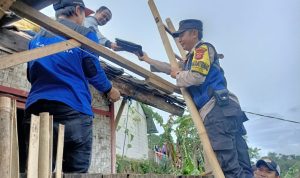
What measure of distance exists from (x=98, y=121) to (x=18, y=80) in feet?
4.81

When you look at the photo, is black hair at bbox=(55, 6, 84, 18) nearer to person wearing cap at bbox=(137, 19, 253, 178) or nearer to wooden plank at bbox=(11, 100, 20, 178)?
person wearing cap at bbox=(137, 19, 253, 178)

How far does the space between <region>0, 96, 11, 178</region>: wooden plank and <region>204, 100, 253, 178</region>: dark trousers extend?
1795mm

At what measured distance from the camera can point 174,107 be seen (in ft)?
18.2

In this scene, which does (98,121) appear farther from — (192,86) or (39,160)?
(39,160)

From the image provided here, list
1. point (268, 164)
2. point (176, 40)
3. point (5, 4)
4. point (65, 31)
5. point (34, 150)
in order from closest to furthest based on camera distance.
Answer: point (34, 150)
point (5, 4)
point (65, 31)
point (176, 40)
point (268, 164)

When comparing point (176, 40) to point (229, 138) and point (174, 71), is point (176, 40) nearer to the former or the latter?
point (174, 71)

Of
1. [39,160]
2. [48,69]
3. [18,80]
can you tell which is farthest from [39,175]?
[18,80]

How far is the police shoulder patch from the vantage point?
2.94 m

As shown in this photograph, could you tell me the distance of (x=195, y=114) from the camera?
294 cm

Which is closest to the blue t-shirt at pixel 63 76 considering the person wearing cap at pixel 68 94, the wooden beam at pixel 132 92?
the person wearing cap at pixel 68 94

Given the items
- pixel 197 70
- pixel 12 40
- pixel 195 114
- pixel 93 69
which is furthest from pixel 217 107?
pixel 12 40

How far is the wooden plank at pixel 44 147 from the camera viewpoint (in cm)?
161

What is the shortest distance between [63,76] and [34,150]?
1085 millimetres

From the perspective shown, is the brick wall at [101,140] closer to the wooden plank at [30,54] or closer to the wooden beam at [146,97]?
the wooden beam at [146,97]
